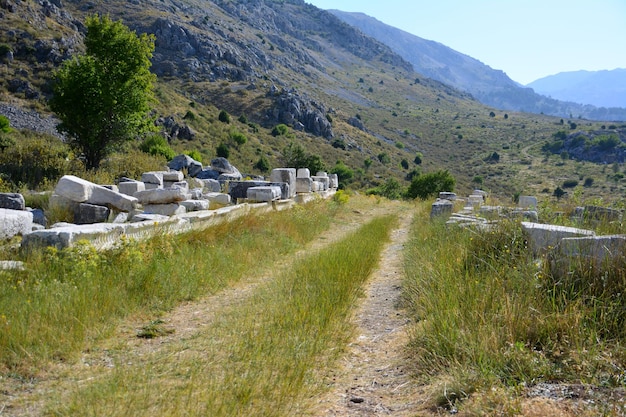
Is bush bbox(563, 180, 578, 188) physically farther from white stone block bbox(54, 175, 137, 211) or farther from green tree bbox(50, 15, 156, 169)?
white stone block bbox(54, 175, 137, 211)

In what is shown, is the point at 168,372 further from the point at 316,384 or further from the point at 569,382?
the point at 569,382

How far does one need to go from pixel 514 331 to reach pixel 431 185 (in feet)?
88.3

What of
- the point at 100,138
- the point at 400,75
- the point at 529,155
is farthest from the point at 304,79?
the point at 100,138

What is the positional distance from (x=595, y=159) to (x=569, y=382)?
6808cm

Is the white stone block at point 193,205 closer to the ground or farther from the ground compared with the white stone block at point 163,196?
closer to the ground

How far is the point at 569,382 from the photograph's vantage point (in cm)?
311

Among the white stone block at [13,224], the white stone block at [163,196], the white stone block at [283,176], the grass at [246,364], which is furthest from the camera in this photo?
the white stone block at [283,176]

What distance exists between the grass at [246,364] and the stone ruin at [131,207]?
250 cm

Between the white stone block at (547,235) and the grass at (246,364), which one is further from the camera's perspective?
the white stone block at (547,235)

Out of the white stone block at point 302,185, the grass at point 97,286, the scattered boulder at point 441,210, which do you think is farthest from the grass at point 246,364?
the white stone block at point 302,185

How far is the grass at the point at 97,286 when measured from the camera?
3748 mm

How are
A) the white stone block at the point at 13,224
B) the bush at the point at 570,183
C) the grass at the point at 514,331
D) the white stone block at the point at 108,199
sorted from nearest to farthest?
1. the grass at the point at 514,331
2. the white stone block at the point at 13,224
3. the white stone block at the point at 108,199
4. the bush at the point at 570,183

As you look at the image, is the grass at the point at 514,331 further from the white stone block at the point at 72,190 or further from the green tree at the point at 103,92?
the green tree at the point at 103,92

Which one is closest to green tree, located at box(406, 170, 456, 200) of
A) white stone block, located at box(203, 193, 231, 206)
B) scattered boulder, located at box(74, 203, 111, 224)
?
white stone block, located at box(203, 193, 231, 206)
